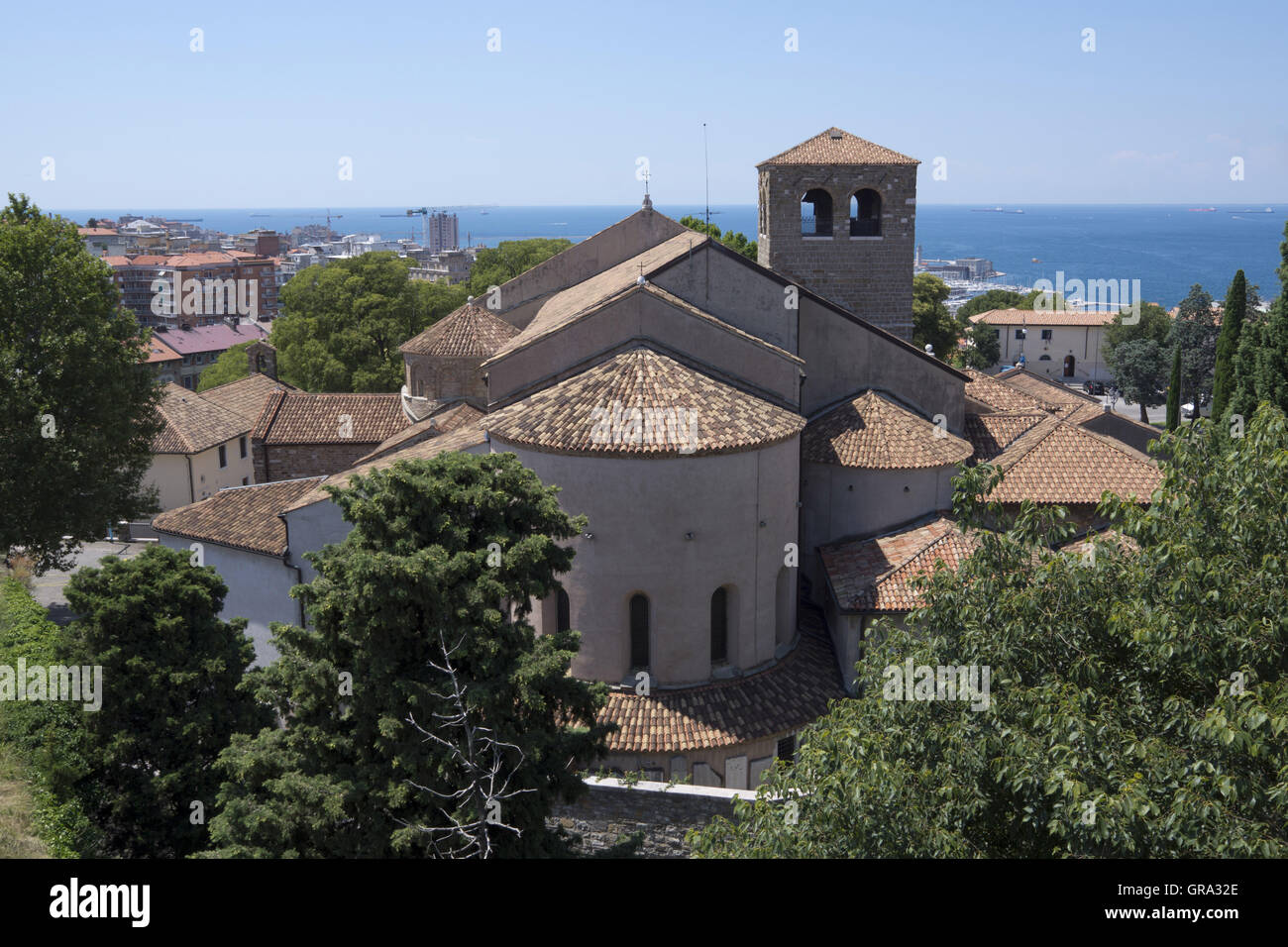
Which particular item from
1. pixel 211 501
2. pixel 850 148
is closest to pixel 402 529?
pixel 211 501

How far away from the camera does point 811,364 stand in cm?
2753

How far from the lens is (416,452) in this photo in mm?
27578

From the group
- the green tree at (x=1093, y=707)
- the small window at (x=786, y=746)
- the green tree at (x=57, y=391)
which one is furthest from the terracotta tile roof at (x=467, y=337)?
the green tree at (x=1093, y=707)

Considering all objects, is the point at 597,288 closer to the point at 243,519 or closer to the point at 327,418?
the point at 243,519

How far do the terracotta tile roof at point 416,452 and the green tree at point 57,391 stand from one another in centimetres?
649

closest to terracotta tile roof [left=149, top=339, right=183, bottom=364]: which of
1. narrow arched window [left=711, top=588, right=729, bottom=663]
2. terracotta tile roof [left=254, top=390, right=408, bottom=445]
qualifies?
terracotta tile roof [left=254, top=390, right=408, bottom=445]

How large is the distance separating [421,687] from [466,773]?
1.34 metres

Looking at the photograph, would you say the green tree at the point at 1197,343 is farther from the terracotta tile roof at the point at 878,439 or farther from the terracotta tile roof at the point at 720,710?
the terracotta tile roof at the point at 720,710

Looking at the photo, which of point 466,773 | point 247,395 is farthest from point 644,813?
point 247,395

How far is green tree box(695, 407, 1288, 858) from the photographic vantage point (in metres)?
8.86

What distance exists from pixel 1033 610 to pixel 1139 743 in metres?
2.02

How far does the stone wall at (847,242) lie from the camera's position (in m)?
30.2

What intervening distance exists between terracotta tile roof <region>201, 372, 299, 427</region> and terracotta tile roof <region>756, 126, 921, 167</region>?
31.3 meters
